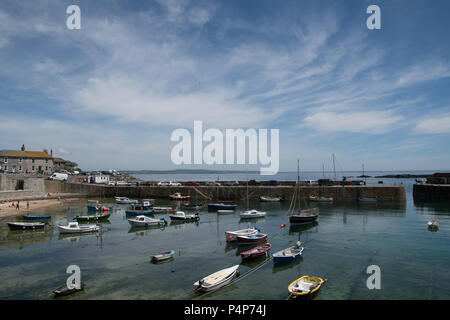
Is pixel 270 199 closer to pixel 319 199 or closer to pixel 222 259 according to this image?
pixel 319 199

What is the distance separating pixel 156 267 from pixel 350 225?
31730 mm

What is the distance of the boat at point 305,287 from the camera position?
63.5 feet

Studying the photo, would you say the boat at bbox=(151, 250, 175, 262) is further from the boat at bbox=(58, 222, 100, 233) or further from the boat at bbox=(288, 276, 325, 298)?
the boat at bbox=(58, 222, 100, 233)

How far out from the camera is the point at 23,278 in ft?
76.7

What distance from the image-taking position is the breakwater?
72.3 meters

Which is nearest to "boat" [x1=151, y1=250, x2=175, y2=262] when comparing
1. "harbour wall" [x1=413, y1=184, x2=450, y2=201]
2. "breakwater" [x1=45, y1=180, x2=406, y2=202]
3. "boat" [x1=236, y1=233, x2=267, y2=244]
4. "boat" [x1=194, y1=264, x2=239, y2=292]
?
"boat" [x1=194, y1=264, x2=239, y2=292]

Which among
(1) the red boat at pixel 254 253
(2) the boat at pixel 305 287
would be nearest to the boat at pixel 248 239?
(1) the red boat at pixel 254 253

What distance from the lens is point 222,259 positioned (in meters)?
28.6

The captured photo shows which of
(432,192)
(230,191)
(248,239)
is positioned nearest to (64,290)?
(248,239)

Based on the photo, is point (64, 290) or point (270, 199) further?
point (270, 199)

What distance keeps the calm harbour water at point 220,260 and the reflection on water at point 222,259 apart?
0.08 m

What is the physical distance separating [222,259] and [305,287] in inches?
407

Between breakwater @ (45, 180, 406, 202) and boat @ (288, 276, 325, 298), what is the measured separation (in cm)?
5667
